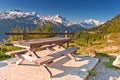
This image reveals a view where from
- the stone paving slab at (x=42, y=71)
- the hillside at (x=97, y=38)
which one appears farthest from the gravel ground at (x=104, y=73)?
the hillside at (x=97, y=38)

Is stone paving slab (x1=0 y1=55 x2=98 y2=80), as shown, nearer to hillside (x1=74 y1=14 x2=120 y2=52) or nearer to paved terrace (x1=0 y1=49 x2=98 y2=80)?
paved terrace (x1=0 y1=49 x2=98 y2=80)

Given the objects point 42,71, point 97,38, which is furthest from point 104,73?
point 97,38

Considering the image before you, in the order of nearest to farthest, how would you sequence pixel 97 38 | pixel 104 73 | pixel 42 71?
pixel 42 71
pixel 104 73
pixel 97 38

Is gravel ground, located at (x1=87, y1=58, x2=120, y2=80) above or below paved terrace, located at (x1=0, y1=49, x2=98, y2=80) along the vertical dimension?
below

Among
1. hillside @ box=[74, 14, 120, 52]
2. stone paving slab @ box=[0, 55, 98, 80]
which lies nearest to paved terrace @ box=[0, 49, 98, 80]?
stone paving slab @ box=[0, 55, 98, 80]

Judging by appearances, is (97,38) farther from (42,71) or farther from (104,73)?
(42,71)

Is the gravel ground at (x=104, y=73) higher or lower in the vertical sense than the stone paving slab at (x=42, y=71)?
lower

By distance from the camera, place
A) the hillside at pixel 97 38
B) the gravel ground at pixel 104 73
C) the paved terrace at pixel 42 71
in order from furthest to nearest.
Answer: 1. the hillside at pixel 97 38
2. the gravel ground at pixel 104 73
3. the paved terrace at pixel 42 71

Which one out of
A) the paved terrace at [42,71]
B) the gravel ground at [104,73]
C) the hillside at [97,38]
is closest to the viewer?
the paved terrace at [42,71]

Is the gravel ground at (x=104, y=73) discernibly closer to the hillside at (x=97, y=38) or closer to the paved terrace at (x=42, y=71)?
the paved terrace at (x=42, y=71)

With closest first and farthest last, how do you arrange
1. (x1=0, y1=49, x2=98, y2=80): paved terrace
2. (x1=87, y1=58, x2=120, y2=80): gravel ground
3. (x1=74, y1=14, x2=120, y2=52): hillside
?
(x1=0, y1=49, x2=98, y2=80): paved terrace < (x1=87, y1=58, x2=120, y2=80): gravel ground < (x1=74, y1=14, x2=120, y2=52): hillside

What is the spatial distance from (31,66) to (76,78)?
2211mm

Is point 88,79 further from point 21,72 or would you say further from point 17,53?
point 17,53

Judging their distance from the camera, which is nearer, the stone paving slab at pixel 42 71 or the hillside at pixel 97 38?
the stone paving slab at pixel 42 71
